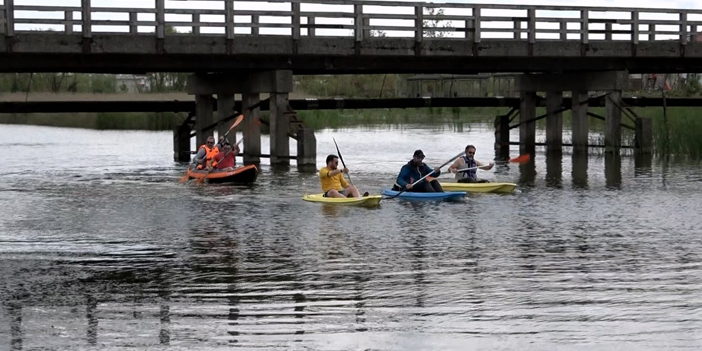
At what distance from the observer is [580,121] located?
4344 cm

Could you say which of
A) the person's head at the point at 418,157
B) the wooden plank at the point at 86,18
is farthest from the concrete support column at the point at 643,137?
the wooden plank at the point at 86,18

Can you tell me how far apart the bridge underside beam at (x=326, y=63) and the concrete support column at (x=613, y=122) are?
934mm

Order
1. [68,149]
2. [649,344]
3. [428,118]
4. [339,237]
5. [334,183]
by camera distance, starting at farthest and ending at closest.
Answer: [428,118], [68,149], [334,183], [339,237], [649,344]

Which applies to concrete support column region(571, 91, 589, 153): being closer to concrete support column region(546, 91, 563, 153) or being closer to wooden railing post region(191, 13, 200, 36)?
concrete support column region(546, 91, 563, 153)

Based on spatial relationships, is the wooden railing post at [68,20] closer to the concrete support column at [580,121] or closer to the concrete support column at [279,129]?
the concrete support column at [279,129]

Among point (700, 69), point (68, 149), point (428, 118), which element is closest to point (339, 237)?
point (700, 69)

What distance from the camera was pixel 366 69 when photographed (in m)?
38.5

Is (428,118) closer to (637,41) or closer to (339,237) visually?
(637,41)

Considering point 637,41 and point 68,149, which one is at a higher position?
point 637,41

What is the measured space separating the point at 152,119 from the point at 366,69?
31283 mm

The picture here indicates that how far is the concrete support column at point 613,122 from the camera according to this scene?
41594mm

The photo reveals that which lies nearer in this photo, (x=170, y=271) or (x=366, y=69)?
(x=170, y=271)

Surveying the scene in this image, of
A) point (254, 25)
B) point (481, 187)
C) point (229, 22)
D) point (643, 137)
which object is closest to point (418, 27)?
point (254, 25)

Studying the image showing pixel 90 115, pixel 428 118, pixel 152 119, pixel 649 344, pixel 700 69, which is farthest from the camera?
pixel 428 118
